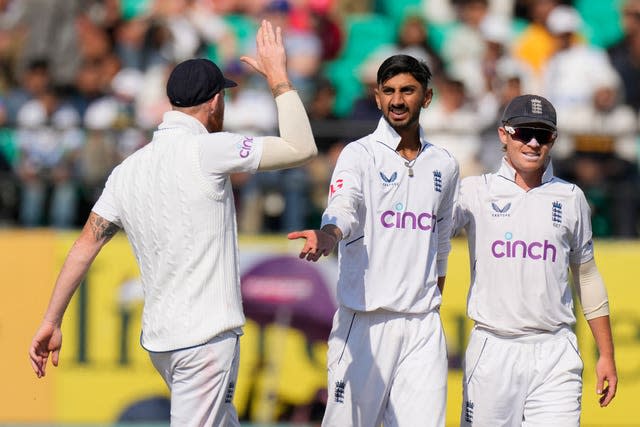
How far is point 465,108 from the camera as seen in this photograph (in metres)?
13.2

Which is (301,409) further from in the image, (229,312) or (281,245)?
(229,312)

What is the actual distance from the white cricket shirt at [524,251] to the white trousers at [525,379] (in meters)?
0.08

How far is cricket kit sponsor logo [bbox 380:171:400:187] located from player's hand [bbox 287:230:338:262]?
0.90 meters

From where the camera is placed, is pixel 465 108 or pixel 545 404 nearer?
pixel 545 404

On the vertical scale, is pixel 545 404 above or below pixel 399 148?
below

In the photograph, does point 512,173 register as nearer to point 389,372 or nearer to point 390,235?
point 390,235

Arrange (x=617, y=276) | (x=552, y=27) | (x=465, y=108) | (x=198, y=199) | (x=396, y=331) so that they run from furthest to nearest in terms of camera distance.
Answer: (x=552, y=27)
(x=465, y=108)
(x=617, y=276)
(x=396, y=331)
(x=198, y=199)

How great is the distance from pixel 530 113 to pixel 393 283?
1.16 metres

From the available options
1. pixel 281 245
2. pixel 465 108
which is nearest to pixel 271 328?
pixel 281 245

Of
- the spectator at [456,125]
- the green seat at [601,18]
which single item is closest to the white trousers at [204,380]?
the spectator at [456,125]

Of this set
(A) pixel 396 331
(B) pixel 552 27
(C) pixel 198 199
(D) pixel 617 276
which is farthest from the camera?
(B) pixel 552 27

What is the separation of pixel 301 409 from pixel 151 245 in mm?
5498

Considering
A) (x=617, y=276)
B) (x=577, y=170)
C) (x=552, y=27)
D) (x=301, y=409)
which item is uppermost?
(x=552, y=27)

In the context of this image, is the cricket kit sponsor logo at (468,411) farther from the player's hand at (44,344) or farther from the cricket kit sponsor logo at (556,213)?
the player's hand at (44,344)
